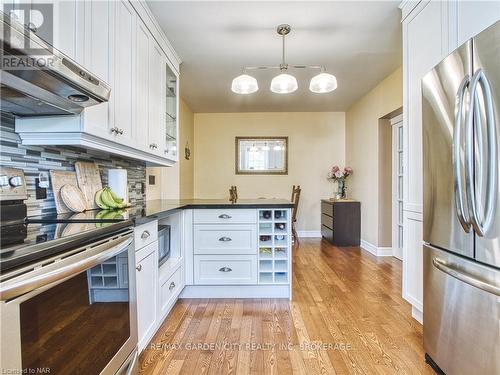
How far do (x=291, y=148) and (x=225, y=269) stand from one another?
3.60 metres

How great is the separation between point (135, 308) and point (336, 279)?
2283 millimetres

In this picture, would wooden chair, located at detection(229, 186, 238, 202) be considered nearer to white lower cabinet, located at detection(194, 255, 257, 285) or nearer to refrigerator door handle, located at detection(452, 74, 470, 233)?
A: white lower cabinet, located at detection(194, 255, 257, 285)

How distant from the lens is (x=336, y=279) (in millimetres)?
3033

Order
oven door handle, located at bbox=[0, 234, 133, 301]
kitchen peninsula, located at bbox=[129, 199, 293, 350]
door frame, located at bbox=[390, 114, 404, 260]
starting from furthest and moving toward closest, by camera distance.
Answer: door frame, located at bbox=[390, 114, 404, 260] < kitchen peninsula, located at bbox=[129, 199, 293, 350] < oven door handle, located at bbox=[0, 234, 133, 301]

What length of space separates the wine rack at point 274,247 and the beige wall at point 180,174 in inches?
63.0

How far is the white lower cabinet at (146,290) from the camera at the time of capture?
5.13ft

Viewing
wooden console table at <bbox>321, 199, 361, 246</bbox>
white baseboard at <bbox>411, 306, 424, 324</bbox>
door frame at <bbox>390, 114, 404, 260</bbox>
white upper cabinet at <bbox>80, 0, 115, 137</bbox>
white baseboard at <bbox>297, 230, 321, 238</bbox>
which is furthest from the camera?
white baseboard at <bbox>297, 230, 321, 238</bbox>

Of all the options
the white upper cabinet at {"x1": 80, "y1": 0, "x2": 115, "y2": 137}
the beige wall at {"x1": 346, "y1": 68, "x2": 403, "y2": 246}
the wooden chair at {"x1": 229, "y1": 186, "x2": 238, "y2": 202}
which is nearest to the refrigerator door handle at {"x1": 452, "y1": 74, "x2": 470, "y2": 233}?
the white upper cabinet at {"x1": 80, "y1": 0, "x2": 115, "y2": 137}

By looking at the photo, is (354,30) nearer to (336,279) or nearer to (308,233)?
(336,279)

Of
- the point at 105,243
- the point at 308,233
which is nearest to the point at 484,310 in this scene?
the point at 105,243

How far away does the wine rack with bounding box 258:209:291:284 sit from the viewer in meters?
2.48

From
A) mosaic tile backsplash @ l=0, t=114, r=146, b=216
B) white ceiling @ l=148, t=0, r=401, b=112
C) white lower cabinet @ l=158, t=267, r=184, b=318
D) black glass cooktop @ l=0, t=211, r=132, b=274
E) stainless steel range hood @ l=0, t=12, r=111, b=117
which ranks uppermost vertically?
white ceiling @ l=148, t=0, r=401, b=112

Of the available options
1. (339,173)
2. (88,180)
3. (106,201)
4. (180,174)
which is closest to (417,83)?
(106,201)

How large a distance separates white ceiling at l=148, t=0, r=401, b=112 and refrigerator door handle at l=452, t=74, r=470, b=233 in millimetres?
1387
